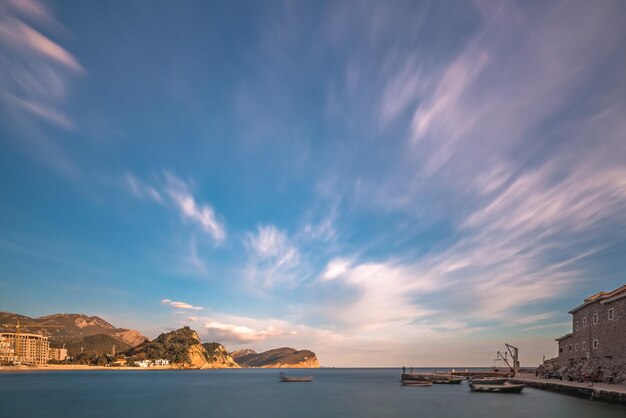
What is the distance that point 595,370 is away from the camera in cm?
5438

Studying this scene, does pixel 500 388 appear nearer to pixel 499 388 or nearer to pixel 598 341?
pixel 499 388

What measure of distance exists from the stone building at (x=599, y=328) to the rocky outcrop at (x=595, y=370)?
683mm

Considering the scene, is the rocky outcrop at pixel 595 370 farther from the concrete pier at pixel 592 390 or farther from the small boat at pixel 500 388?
the small boat at pixel 500 388

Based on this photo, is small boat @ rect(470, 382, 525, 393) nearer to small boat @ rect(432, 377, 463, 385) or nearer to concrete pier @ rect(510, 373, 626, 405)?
concrete pier @ rect(510, 373, 626, 405)

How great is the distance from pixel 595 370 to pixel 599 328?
566cm

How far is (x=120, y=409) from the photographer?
47.8m

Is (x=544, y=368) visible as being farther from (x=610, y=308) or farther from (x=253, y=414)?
(x=253, y=414)

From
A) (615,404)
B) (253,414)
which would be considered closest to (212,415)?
(253,414)

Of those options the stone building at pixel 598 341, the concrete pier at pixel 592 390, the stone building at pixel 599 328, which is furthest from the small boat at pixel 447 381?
the concrete pier at pixel 592 390

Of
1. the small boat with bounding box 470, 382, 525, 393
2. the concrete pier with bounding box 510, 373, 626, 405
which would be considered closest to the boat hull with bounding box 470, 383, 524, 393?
the small boat with bounding box 470, 382, 525, 393

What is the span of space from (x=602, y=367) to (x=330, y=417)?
37.5 metres

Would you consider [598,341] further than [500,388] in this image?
No

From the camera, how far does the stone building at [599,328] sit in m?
50.3

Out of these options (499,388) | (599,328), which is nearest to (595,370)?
(599,328)
